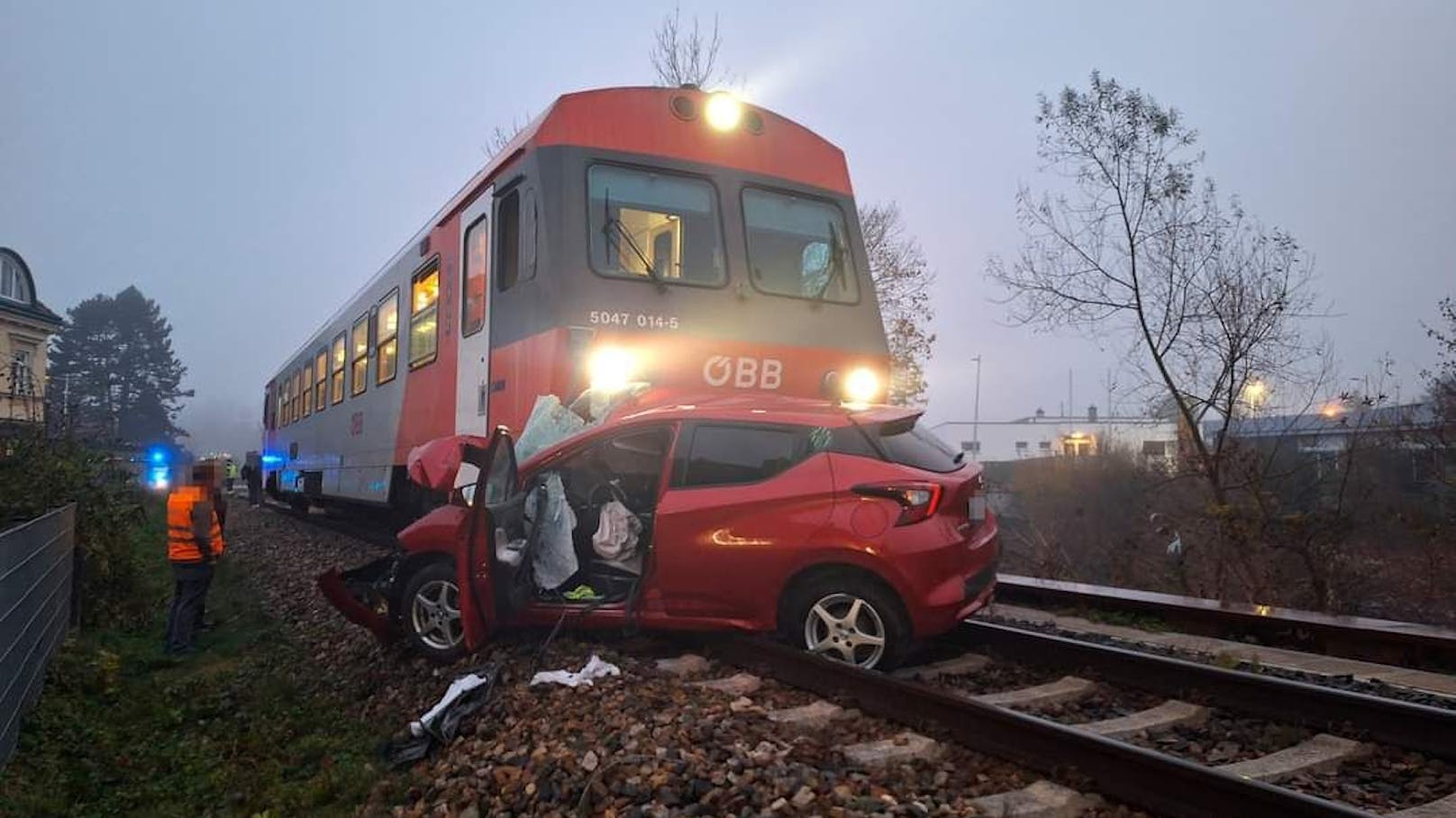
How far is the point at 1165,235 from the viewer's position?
13.5m

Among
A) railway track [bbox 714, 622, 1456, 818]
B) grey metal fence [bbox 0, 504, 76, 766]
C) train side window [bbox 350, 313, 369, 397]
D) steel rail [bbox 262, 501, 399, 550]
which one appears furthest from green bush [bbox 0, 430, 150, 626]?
railway track [bbox 714, 622, 1456, 818]

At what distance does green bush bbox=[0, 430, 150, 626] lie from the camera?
8469 millimetres

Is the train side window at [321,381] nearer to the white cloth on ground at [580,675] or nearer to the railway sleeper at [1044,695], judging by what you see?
the white cloth on ground at [580,675]

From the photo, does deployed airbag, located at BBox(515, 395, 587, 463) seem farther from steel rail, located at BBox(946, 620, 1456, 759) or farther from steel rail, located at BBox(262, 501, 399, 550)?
steel rail, located at BBox(262, 501, 399, 550)

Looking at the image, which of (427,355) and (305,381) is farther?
(305,381)

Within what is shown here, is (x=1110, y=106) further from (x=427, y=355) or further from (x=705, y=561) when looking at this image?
(x=705, y=561)

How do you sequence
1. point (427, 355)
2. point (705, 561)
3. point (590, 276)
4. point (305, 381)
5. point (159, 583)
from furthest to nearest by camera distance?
point (305, 381) → point (159, 583) → point (427, 355) → point (590, 276) → point (705, 561)

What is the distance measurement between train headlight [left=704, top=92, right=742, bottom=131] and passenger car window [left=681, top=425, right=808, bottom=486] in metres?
3.24

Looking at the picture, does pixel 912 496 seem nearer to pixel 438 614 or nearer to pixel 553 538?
pixel 553 538

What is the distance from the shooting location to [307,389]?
16.7 metres

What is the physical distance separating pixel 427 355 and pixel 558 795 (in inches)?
251

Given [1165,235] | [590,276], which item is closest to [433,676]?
[590,276]

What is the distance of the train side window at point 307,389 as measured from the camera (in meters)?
16.3

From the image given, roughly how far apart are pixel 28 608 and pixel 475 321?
3.77m
